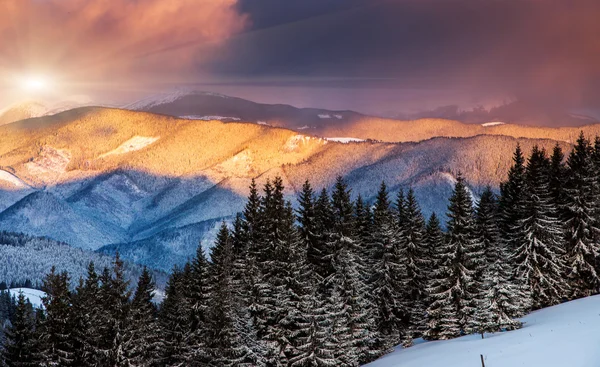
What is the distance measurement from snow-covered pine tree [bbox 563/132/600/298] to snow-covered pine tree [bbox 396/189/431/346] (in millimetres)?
12274

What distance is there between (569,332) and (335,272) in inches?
812

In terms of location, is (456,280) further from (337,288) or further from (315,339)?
(315,339)

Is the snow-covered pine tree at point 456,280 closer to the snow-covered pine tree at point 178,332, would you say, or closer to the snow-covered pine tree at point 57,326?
the snow-covered pine tree at point 178,332

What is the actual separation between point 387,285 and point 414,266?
13.1 feet

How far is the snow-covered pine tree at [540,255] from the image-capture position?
53.0 meters

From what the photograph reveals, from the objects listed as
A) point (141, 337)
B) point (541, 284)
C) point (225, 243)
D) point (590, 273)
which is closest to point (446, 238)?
point (541, 284)

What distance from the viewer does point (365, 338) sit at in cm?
5122

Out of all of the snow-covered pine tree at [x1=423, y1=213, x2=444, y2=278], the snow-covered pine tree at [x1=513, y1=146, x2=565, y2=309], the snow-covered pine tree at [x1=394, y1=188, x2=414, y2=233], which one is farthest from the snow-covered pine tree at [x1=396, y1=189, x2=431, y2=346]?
the snow-covered pine tree at [x1=513, y1=146, x2=565, y2=309]

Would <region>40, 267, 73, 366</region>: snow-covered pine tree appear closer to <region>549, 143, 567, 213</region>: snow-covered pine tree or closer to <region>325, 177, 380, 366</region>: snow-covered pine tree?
<region>325, 177, 380, 366</region>: snow-covered pine tree

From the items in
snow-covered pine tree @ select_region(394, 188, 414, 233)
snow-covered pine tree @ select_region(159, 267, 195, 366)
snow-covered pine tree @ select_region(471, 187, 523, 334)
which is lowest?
snow-covered pine tree @ select_region(159, 267, 195, 366)

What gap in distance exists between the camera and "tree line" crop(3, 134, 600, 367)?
49312 millimetres

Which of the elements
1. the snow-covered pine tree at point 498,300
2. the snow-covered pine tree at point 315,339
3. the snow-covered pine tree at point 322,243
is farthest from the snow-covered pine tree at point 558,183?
the snow-covered pine tree at point 315,339

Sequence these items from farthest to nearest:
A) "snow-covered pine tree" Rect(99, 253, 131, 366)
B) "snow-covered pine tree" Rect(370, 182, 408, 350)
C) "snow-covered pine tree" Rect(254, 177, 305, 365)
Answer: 1. "snow-covered pine tree" Rect(370, 182, 408, 350)
2. "snow-covered pine tree" Rect(99, 253, 131, 366)
3. "snow-covered pine tree" Rect(254, 177, 305, 365)

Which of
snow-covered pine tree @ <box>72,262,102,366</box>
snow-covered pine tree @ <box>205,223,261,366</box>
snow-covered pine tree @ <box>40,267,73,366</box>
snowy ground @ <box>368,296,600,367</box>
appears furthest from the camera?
snow-covered pine tree @ <box>72,262,102,366</box>
